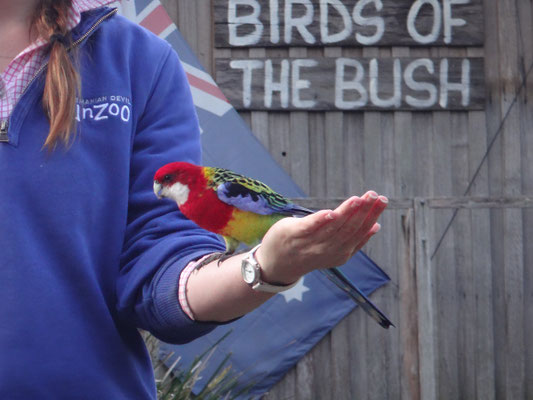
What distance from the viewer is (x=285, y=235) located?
0.98 m

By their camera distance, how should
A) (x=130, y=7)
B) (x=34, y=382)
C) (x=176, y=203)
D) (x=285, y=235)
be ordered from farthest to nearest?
(x=130, y=7)
(x=176, y=203)
(x=34, y=382)
(x=285, y=235)

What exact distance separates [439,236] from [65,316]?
4.46 meters

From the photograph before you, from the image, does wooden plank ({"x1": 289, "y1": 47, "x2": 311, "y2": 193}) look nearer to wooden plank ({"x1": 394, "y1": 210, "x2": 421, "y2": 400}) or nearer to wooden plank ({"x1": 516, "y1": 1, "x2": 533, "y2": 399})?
wooden plank ({"x1": 394, "y1": 210, "x2": 421, "y2": 400})

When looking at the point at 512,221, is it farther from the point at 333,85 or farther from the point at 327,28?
the point at 327,28

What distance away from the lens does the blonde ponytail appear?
132 centimetres

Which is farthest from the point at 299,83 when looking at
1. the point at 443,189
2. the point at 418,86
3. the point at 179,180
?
the point at 179,180

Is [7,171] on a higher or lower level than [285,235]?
higher

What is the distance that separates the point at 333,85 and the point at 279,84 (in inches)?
13.9

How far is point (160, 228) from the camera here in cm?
140

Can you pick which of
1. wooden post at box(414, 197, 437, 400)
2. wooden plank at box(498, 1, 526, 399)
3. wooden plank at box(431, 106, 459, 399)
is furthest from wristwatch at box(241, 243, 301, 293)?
A: wooden plank at box(498, 1, 526, 399)

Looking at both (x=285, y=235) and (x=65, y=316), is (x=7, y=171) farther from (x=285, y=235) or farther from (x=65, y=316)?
(x=285, y=235)

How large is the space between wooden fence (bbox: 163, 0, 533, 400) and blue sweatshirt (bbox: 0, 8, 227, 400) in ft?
13.4

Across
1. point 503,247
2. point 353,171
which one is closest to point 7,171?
point 353,171

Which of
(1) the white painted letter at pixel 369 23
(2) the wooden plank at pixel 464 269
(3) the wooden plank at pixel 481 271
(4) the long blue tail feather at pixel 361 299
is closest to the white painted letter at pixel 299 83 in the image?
(1) the white painted letter at pixel 369 23
